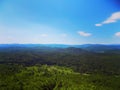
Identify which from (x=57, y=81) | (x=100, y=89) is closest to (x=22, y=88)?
(x=57, y=81)

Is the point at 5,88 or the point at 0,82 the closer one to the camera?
the point at 5,88

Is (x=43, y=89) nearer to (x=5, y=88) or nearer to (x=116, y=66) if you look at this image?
(x=5, y=88)

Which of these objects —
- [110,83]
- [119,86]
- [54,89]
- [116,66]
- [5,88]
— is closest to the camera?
[5,88]

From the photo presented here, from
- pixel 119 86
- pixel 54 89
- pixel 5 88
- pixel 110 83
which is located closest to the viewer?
pixel 5 88

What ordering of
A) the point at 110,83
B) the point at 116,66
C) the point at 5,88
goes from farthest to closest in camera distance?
the point at 116,66 → the point at 110,83 → the point at 5,88

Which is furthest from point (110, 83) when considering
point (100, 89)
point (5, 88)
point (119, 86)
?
point (5, 88)

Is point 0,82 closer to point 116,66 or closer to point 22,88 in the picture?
point 22,88

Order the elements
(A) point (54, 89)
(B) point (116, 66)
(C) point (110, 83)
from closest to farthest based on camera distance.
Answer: (A) point (54, 89), (C) point (110, 83), (B) point (116, 66)

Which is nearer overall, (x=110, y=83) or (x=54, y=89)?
(x=54, y=89)
